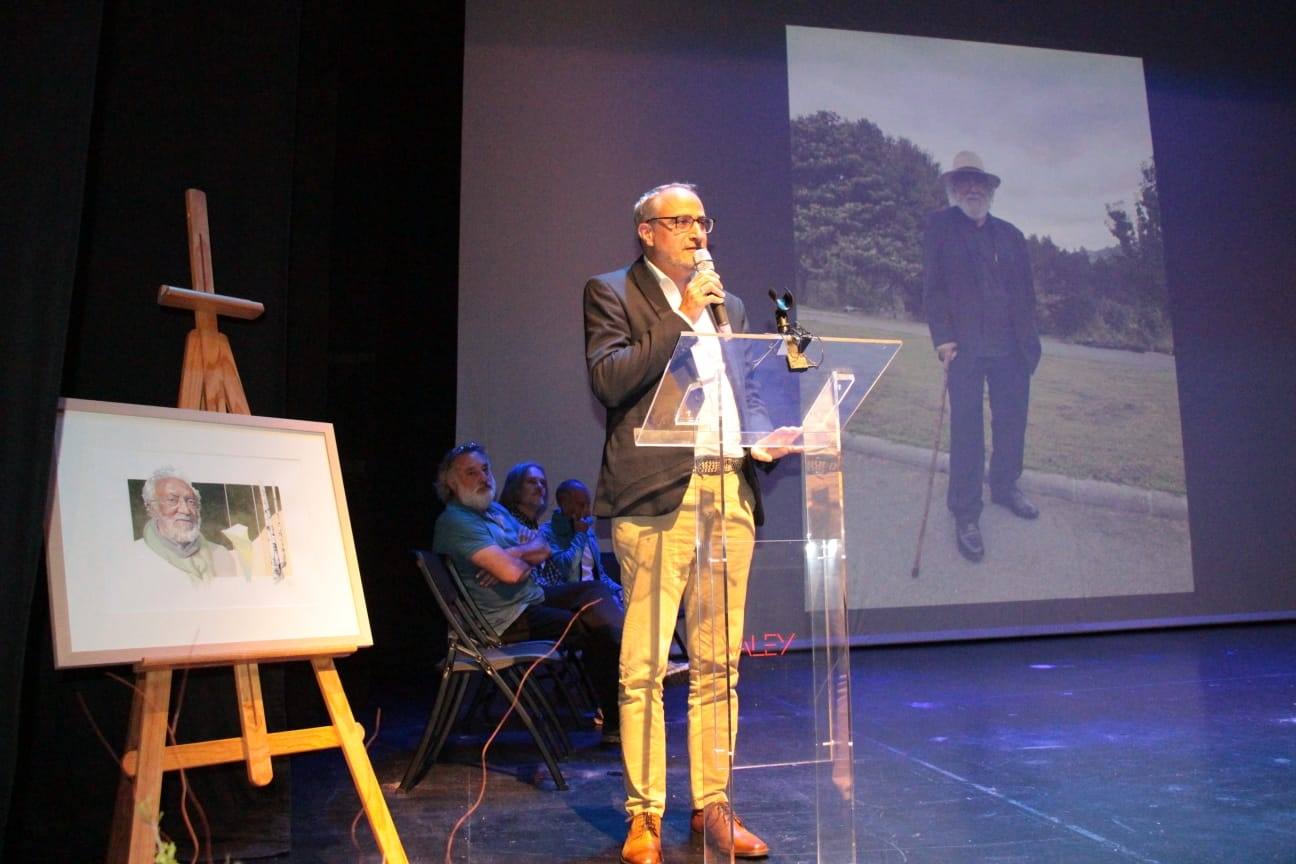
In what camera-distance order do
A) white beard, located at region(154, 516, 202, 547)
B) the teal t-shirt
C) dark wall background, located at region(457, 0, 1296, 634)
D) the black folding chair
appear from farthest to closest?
dark wall background, located at region(457, 0, 1296, 634) < the teal t-shirt < the black folding chair < white beard, located at region(154, 516, 202, 547)

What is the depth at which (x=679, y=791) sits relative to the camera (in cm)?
296

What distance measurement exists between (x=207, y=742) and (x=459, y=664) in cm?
100

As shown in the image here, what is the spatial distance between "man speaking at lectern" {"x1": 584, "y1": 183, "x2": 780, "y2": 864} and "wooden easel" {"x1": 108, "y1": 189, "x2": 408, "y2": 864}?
0.58m

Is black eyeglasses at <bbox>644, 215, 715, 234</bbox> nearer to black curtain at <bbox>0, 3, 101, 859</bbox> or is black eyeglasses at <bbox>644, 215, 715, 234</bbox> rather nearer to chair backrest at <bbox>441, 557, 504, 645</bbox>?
black curtain at <bbox>0, 3, 101, 859</bbox>

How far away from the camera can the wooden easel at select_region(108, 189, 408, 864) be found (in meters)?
1.90

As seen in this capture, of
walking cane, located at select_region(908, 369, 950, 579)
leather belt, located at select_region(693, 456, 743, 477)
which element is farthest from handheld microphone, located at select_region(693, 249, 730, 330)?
walking cane, located at select_region(908, 369, 950, 579)

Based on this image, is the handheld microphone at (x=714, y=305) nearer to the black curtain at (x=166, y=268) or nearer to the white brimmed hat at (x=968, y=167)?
the black curtain at (x=166, y=268)

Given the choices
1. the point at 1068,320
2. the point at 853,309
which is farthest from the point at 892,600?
the point at 1068,320

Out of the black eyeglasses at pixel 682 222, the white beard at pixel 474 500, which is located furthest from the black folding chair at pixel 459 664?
the black eyeglasses at pixel 682 222

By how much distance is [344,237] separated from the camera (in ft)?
17.7

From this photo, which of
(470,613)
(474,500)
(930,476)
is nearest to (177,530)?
(470,613)

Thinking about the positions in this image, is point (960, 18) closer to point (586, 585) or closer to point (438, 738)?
point (586, 585)

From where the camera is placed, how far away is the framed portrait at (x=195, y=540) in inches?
73.5

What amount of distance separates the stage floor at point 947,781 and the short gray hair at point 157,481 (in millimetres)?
953
